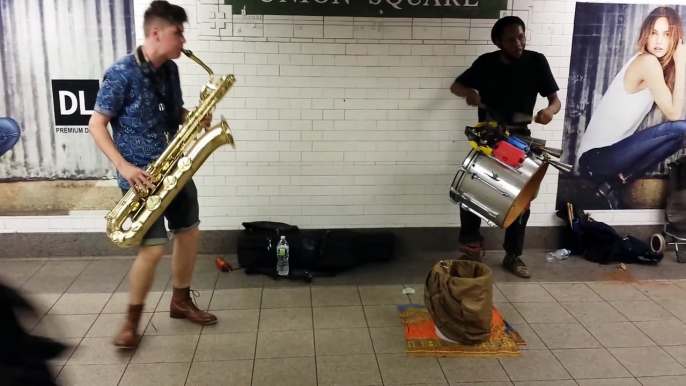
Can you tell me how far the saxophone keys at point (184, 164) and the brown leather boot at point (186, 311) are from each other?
807 mm

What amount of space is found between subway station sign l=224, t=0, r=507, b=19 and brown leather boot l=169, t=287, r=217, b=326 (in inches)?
80.7

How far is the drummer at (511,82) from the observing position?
3.81m

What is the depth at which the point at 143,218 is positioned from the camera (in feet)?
9.50

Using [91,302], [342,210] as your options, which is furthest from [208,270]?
[342,210]

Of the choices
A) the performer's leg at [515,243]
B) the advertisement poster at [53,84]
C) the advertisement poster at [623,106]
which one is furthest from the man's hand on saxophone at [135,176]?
the advertisement poster at [623,106]

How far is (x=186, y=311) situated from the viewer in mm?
3303

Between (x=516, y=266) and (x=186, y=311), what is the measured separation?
235 cm

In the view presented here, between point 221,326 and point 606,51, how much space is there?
349 cm

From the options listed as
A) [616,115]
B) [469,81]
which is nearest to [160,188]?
[469,81]

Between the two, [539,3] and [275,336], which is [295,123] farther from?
[539,3]

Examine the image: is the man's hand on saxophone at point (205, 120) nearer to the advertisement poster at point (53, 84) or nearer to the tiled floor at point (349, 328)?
the tiled floor at point (349, 328)

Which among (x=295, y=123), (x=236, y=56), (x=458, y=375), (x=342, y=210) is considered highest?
(x=236, y=56)

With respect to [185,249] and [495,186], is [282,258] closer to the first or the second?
[185,249]

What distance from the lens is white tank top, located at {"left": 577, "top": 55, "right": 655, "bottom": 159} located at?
443 centimetres
